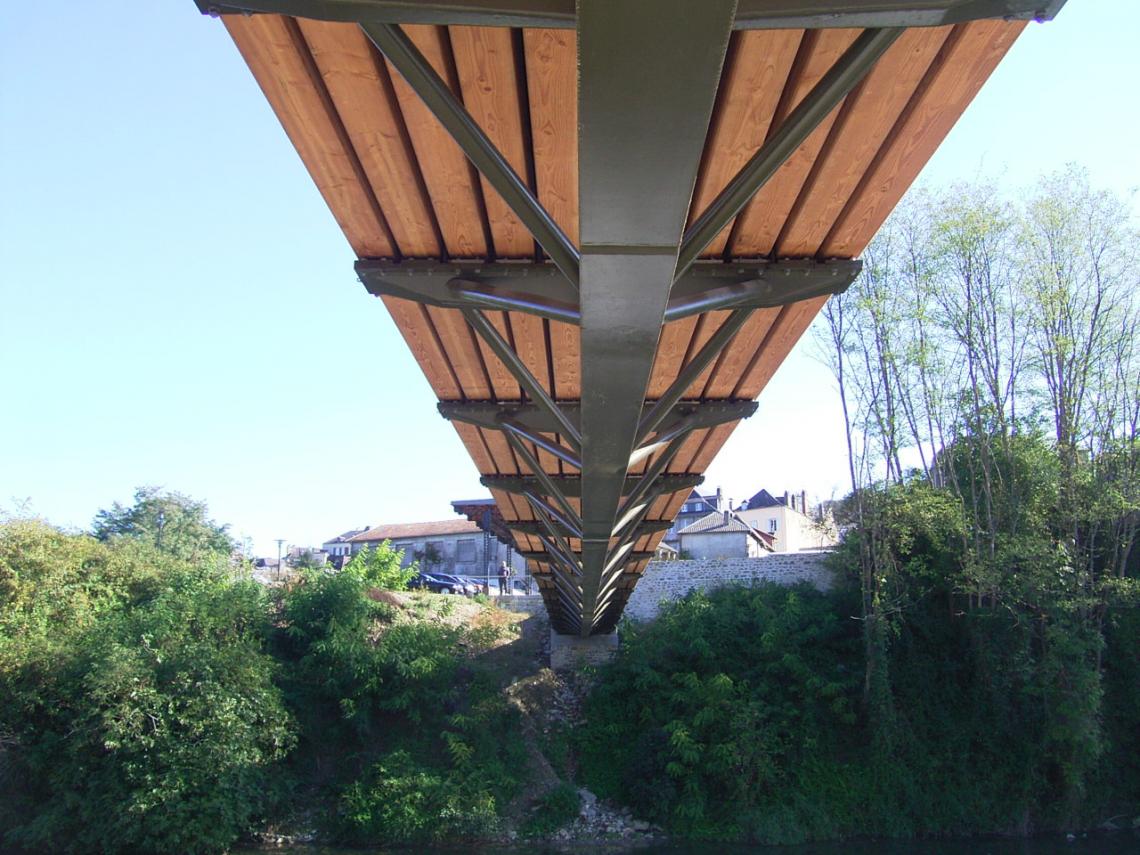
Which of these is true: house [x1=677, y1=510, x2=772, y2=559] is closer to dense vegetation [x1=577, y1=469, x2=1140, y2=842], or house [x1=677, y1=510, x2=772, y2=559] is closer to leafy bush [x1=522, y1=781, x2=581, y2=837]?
dense vegetation [x1=577, y1=469, x2=1140, y2=842]

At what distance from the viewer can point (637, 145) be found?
5.24 feet

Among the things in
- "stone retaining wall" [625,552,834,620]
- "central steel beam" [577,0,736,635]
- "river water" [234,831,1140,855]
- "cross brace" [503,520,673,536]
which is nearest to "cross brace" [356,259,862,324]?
"central steel beam" [577,0,736,635]

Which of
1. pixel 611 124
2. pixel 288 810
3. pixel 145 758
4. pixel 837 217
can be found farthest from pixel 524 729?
pixel 611 124

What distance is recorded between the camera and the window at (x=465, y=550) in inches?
1668

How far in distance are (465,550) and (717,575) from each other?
23.4 meters

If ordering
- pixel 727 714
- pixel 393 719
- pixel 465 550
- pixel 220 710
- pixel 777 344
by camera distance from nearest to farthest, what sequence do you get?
pixel 777 344 → pixel 220 710 → pixel 727 714 → pixel 393 719 → pixel 465 550

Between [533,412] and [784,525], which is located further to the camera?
[784,525]

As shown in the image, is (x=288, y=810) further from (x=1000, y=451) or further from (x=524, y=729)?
(x=1000, y=451)

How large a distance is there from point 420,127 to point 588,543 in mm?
4258

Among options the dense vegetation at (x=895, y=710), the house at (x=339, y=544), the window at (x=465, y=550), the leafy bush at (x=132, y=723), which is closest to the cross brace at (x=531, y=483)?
the dense vegetation at (x=895, y=710)

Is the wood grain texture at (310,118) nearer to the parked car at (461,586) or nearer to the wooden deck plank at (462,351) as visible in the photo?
the wooden deck plank at (462,351)

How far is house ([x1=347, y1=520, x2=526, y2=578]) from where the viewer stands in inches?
1522

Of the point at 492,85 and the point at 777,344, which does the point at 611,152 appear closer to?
the point at 492,85

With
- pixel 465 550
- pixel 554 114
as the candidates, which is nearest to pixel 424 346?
pixel 554 114
